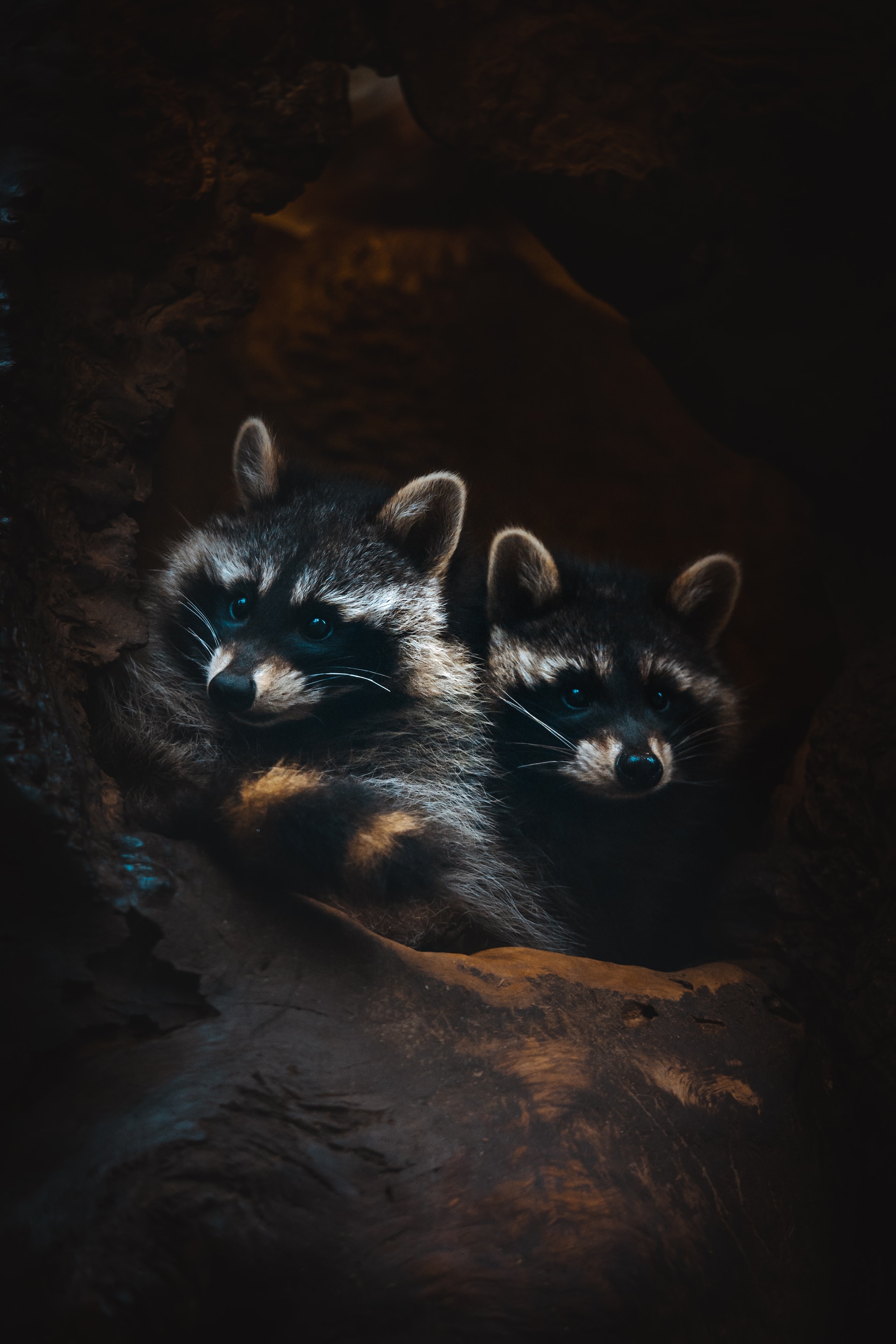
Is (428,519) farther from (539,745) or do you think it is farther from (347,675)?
(539,745)

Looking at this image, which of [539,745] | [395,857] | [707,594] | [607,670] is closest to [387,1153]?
[395,857]

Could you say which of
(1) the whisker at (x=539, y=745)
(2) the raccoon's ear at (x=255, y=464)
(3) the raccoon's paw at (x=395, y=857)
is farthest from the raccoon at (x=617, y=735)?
(2) the raccoon's ear at (x=255, y=464)

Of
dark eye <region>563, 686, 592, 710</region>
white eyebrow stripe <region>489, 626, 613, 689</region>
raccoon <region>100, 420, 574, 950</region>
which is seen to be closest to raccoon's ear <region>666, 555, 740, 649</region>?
white eyebrow stripe <region>489, 626, 613, 689</region>

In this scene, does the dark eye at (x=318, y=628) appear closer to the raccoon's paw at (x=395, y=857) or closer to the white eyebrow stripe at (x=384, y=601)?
the white eyebrow stripe at (x=384, y=601)

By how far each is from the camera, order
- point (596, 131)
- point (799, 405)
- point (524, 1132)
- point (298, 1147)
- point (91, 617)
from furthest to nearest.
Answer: point (799, 405), point (596, 131), point (91, 617), point (524, 1132), point (298, 1147)

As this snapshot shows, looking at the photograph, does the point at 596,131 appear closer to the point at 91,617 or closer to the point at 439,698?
the point at 439,698

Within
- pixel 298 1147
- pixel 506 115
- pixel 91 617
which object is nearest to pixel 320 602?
pixel 91 617

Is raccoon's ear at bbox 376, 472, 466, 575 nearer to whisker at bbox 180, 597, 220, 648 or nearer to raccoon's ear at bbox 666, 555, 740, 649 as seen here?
whisker at bbox 180, 597, 220, 648
